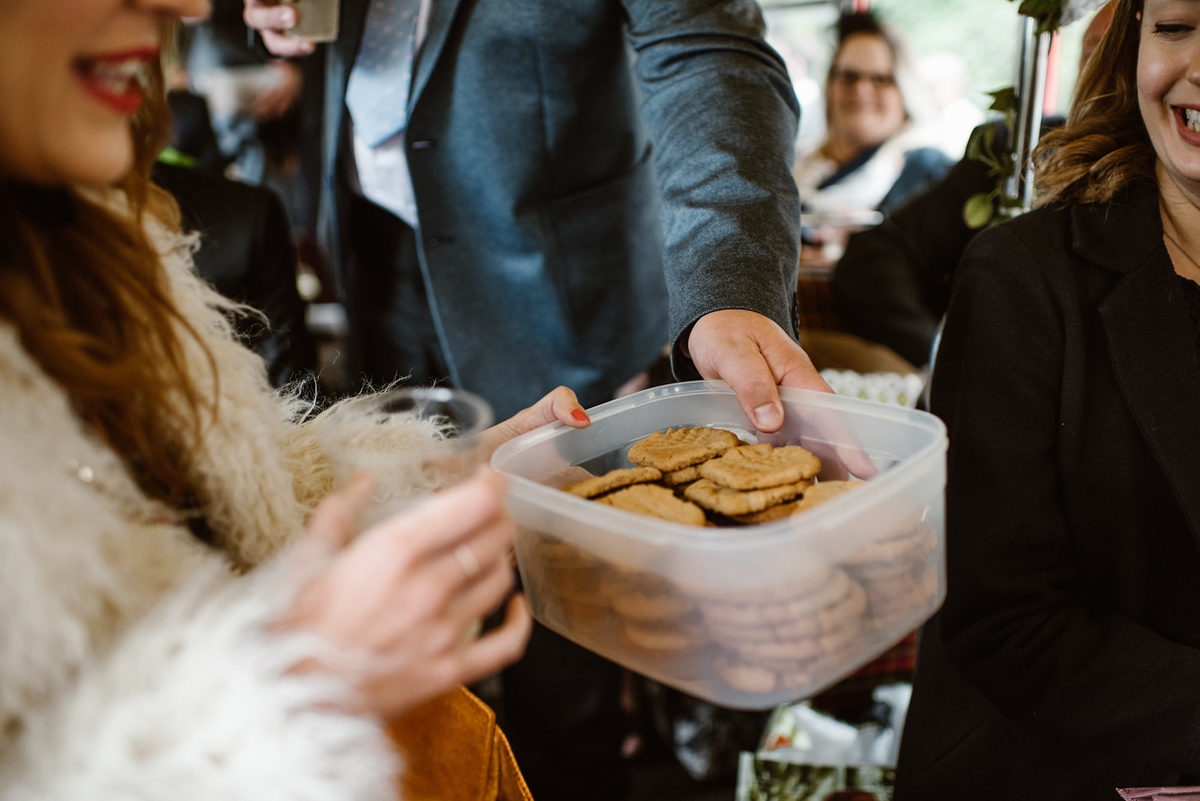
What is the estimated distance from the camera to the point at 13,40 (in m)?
0.52

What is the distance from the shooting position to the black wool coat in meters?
0.99

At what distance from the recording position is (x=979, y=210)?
1.46m

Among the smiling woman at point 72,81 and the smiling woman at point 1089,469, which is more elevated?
the smiling woman at point 72,81

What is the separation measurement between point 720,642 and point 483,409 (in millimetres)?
285

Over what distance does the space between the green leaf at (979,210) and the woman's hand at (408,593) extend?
1191mm

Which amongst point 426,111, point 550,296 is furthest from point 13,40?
point 550,296

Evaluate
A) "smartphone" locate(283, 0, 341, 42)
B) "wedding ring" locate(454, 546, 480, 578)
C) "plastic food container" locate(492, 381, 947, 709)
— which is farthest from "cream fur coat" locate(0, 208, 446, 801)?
"smartphone" locate(283, 0, 341, 42)

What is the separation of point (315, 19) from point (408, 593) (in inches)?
43.7

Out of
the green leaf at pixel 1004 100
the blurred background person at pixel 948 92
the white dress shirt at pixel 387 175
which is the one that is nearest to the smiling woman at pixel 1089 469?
the green leaf at pixel 1004 100

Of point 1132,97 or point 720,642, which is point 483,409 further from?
point 1132,97

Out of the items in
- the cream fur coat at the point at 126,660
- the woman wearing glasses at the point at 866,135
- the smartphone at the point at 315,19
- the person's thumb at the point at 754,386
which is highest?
the smartphone at the point at 315,19

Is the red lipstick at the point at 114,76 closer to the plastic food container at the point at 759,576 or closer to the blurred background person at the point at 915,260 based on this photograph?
the plastic food container at the point at 759,576

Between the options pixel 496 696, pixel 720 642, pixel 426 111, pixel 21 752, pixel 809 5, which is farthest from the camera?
pixel 809 5

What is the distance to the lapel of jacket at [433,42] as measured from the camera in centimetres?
138
